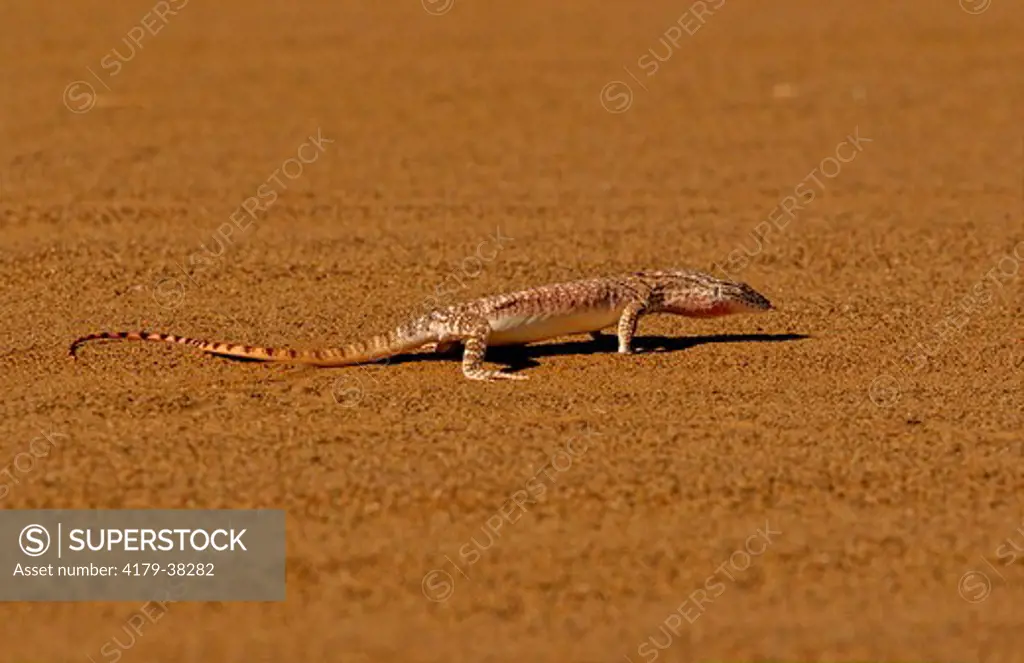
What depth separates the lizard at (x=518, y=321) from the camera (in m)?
11.6

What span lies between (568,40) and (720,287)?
1493 cm

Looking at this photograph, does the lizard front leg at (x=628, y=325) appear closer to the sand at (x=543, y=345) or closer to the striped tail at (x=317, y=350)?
the sand at (x=543, y=345)

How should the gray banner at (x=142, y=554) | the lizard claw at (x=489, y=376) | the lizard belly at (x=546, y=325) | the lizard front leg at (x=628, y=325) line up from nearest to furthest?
the gray banner at (x=142, y=554) < the lizard claw at (x=489, y=376) < the lizard belly at (x=546, y=325) < the lizard front leg at (x=628, y=325)

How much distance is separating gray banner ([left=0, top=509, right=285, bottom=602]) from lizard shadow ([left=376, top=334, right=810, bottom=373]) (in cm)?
309

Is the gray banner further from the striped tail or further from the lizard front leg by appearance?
the lizard front leg

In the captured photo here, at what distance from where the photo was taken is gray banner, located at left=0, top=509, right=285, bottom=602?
8.59 meters

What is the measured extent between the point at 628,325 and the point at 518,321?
2.89 ft

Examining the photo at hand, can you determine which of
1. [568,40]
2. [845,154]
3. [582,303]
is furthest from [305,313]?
[568,40]

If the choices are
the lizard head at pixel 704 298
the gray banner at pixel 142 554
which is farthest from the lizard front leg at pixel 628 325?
the gray banner at pixel 142 554

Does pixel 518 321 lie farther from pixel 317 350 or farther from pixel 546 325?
pixel 317 350

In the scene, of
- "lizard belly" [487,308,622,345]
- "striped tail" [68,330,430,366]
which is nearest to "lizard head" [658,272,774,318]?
"lizard belly" [487,308,622,345]

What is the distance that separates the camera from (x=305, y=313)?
13.3 meters

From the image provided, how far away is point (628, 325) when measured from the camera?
39.6 ft

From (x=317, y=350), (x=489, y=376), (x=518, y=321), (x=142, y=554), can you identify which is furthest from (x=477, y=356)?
(x=142, y=554)
